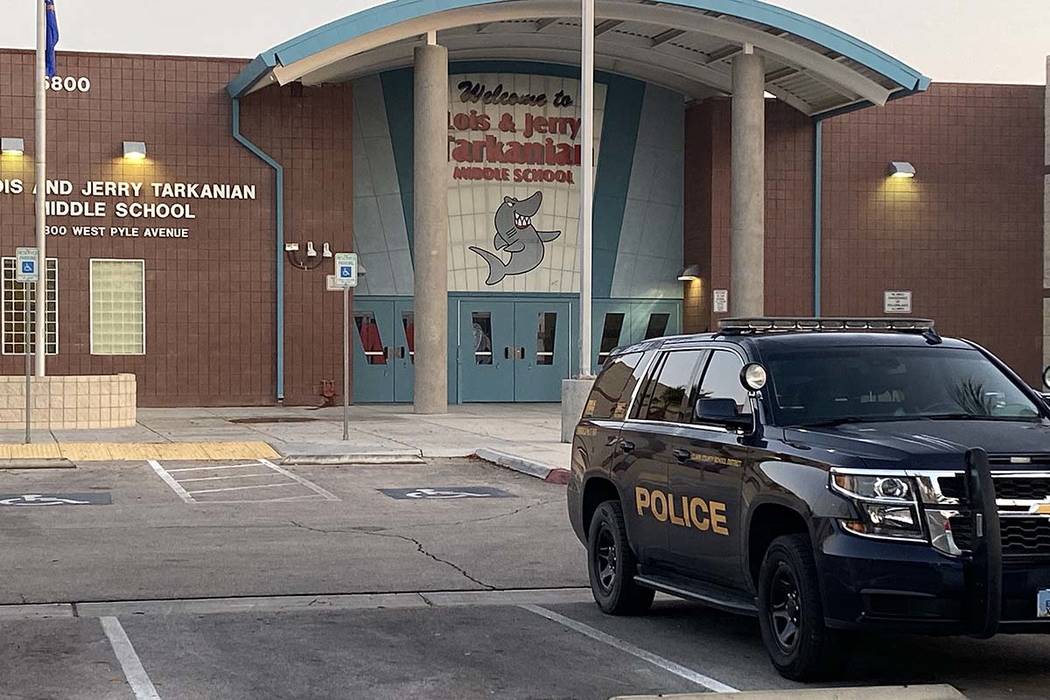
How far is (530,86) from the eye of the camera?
36094 mm

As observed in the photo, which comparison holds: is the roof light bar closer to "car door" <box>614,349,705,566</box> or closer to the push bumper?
"car door" <box>614,349,705,566</box>

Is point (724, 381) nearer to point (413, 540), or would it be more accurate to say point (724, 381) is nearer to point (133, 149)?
point (413, 540)

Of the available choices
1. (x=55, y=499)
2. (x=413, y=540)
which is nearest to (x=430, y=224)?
(x=55, y=499)

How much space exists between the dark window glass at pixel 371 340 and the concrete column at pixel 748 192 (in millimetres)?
8070

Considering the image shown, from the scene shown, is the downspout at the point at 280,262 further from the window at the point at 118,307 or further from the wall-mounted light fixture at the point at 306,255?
the window at the point at 118,307

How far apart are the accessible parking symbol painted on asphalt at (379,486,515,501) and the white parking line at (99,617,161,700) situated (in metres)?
7.79

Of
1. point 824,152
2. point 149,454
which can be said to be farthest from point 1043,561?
point 824,152

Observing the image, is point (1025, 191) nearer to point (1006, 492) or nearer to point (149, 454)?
point (149, 454)

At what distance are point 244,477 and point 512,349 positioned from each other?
17.6 metres

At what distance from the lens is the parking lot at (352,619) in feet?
26.4

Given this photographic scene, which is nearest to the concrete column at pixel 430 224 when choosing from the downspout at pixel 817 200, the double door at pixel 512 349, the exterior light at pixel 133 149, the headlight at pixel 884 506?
the double door at pixel 512 349

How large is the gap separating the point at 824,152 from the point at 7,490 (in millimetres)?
24023

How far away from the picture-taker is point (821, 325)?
9.45 metres

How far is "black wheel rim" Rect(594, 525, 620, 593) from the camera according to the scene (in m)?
10.2
